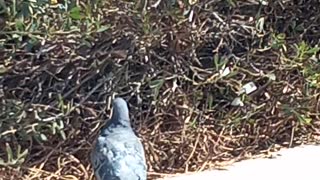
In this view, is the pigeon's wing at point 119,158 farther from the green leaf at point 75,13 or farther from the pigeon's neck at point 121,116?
the green leaf at point 75,13

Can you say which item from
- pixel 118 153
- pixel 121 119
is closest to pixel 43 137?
pixel 121 119

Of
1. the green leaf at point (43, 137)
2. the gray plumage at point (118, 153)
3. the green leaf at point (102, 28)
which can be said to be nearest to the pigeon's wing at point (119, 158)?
the gray plumage at point (118, 153)

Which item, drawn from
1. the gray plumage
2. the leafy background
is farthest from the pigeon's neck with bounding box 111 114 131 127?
the leafy background

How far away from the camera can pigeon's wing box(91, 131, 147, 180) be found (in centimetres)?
372

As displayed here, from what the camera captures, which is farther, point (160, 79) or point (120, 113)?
point (160, 79)

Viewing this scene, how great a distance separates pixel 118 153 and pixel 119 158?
32 mm

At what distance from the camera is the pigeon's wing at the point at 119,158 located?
3.72m

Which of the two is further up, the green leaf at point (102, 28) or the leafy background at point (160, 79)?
the green leaf at point (102, 28)

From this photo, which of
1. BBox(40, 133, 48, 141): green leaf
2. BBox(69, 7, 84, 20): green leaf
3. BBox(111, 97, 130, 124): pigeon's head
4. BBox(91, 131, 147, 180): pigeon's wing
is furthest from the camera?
BBox(40, 133, 48, 141): green leaf

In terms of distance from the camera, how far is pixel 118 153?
3803mm

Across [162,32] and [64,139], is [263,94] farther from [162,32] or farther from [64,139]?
[64,139]

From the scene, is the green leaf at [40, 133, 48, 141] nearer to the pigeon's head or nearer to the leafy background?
the leafy background

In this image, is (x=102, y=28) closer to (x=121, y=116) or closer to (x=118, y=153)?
(x=121, y=116)

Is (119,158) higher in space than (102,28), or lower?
lower
